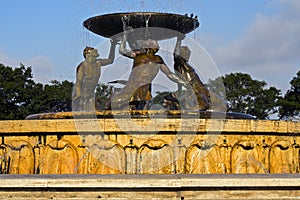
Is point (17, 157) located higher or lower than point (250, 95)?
lower

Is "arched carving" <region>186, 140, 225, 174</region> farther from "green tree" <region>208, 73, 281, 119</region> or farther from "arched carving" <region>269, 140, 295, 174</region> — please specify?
"green tree" <region>208, 73, 281, 119</region>

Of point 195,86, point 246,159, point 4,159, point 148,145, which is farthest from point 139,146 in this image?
point 195,86

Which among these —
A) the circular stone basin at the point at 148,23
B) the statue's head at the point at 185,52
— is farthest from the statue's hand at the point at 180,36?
the statue's head at the point at 185,52

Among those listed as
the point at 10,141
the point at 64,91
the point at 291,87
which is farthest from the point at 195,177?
the point at 291,87

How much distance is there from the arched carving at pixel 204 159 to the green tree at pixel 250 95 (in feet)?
150

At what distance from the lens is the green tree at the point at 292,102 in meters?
54.0

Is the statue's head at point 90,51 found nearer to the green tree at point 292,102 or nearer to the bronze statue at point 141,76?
the bronze statue at point 141,76

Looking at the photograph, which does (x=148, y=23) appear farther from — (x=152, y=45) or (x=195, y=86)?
(x=195, y=86)

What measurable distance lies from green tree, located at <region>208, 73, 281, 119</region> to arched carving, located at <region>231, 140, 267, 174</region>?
45.5 metres

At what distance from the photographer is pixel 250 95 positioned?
56.8 metres

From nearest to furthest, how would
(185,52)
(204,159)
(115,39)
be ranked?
(204,159), (185,52), (115,39)

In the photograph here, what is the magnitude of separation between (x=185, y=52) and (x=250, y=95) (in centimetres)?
4505

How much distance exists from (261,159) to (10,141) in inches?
150

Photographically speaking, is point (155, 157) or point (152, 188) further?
point (155, 157)
